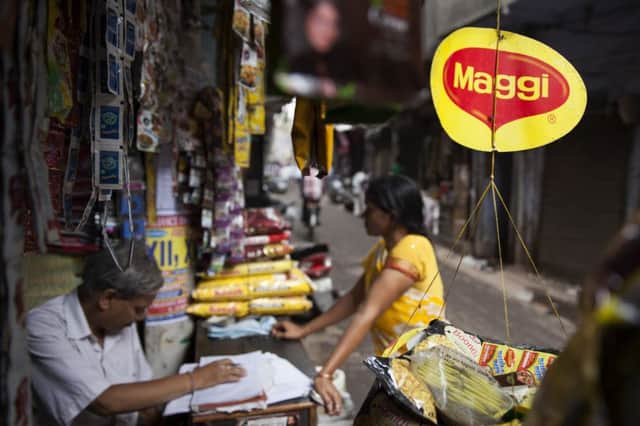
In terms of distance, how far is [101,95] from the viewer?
44.8 inches

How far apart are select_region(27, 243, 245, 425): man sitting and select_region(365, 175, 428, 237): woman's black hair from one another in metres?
1.09

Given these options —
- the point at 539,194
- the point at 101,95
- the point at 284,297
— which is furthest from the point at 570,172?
the point at 101,95

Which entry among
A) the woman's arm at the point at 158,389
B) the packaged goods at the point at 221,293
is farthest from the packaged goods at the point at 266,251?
the woman's arm at the point at 158,389

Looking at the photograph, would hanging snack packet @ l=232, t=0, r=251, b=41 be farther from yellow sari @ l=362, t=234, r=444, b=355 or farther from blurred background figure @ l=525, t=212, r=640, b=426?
blurred background figure @ l=525, t=212, r=640, b=426

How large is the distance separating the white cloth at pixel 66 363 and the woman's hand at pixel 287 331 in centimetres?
97

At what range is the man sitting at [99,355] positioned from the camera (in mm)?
1656

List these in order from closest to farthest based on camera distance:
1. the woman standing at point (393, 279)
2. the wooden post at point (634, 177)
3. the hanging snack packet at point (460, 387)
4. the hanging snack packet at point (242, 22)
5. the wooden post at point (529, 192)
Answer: the hanging snack packet at point (460, 387)
the hanging snack packet at point (242, 22)
the woman standing at point (393, 279)
the wooden post at point (634, 177)
the wooden post at point (529, 192)

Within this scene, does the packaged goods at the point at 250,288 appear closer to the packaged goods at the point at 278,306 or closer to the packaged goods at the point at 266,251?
the packaged goods at the point at 278,306

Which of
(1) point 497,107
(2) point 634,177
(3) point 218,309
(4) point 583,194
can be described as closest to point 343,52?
(1) point 497,107

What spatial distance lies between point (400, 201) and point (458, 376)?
1.38 metres

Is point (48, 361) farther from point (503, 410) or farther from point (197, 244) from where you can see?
point (503, 410)

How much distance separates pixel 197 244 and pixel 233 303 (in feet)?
1.56

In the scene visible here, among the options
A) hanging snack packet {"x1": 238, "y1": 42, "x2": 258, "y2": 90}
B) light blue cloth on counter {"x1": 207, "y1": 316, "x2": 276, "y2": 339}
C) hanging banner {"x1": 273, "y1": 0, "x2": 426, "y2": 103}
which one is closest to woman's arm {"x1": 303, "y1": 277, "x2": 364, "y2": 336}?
light blue cloth on counter {"x1": 207, "y1": 316, "x2": 276, "y2": 339}

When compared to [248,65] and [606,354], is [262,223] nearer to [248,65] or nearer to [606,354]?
[248,65]
